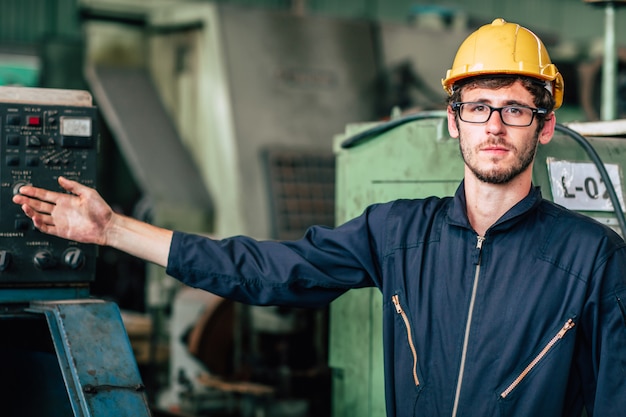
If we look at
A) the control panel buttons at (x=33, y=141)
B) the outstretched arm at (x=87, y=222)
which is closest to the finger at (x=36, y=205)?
the outstretched arm at (x=87, y=222)

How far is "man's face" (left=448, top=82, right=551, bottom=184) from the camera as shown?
155 cm

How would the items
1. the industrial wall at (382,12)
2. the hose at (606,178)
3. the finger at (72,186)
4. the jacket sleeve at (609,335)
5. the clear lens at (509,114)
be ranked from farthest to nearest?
the industrial wall at (382,12) → the hose at (606,178) → the finger at (72,186) → the clear lens at (509,114) → the jacket sleeve at (609,335)

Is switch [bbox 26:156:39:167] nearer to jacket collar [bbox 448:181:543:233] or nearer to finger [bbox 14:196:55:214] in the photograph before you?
finger [bbox 14:196:55:214]

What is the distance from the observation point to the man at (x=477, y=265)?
1.48 meters

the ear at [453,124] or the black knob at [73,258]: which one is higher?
the ear at [453,124]

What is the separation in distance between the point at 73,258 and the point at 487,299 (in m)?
0.77

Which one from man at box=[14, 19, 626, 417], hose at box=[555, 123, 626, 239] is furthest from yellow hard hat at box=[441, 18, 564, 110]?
hose at box=[555, 123, 626, 239]

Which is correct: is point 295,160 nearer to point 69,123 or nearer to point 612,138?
point 612,138

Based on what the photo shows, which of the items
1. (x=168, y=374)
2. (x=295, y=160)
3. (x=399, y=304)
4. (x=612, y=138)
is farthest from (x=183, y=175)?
(x=399, y=304)

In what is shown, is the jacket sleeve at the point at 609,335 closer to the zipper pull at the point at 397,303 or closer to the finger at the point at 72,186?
the zipper pull at the point at 397,303

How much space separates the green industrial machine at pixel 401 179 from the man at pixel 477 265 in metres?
0.34

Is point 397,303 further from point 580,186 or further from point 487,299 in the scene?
point 580,186

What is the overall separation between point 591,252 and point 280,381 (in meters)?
2.10

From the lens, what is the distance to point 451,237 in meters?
1.59
